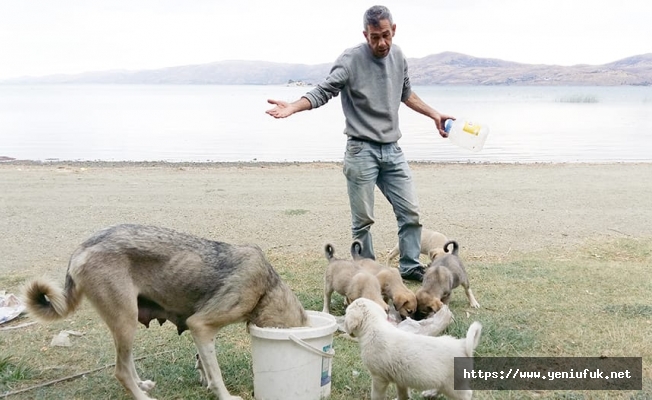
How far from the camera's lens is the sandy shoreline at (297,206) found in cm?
1087

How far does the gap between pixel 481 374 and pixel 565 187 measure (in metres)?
12.1

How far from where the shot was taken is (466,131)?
8398mm

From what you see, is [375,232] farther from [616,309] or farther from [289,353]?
[289,353]

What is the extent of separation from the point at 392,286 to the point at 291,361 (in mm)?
2438

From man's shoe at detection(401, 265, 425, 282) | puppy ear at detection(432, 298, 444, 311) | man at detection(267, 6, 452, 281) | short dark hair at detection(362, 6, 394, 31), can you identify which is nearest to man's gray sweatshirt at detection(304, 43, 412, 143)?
man at detection(267, 6, 452, 281)

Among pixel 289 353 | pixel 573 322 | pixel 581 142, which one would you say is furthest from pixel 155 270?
pixel 581 142

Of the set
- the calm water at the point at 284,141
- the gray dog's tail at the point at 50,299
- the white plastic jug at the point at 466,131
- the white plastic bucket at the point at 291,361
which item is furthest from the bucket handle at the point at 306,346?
the calm water at the point at 284,141

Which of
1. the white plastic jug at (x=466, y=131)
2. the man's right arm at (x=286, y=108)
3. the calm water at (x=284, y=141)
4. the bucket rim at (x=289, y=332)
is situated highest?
the man's right arm at (x=286, y=108)

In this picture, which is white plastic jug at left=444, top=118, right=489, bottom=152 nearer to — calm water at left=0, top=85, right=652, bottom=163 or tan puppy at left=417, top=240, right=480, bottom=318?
tan puppy at left=417, top=240, right=480, bottom=318

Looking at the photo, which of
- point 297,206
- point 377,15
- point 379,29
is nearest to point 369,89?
point 379,29

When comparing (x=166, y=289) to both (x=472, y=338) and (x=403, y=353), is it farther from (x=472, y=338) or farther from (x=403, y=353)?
(x=472, y=338)

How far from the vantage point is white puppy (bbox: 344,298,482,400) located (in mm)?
4699

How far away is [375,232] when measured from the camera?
37.8 ft

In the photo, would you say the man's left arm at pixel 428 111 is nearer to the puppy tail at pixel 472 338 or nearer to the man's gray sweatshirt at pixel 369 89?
the man's gray sweatshirt at pixel 369 89
